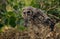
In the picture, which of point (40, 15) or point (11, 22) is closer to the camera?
point (40, 15)

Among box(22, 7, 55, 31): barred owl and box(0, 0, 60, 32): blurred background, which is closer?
box(22, 7, 55, 31): barred owl

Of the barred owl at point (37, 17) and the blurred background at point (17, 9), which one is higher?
the barred owl at point (37, 17)

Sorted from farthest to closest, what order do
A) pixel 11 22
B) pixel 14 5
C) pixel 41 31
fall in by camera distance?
pixel 14 5 < pixel 11 22 < pixel 41 31

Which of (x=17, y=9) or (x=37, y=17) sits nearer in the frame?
(x=37, y=17)

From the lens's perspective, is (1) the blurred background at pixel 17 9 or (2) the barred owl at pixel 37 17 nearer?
(2) the barred owl at pixel 37 17

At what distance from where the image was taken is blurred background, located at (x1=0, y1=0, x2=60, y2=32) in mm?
3543

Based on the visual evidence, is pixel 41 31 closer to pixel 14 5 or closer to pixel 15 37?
pixel 15 37

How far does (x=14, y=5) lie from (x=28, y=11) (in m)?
1.06

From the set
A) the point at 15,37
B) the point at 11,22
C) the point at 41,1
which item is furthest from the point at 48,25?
the point at 41,1

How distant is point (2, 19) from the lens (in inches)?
143

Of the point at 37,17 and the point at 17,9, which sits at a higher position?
the point at 37,17

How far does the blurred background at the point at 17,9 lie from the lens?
3543mm

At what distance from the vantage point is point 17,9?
3922 mm

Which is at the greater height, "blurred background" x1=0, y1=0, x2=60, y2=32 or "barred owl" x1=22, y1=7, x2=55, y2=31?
"barred owl" x1=22, y1=7, x2=55, y2=31
